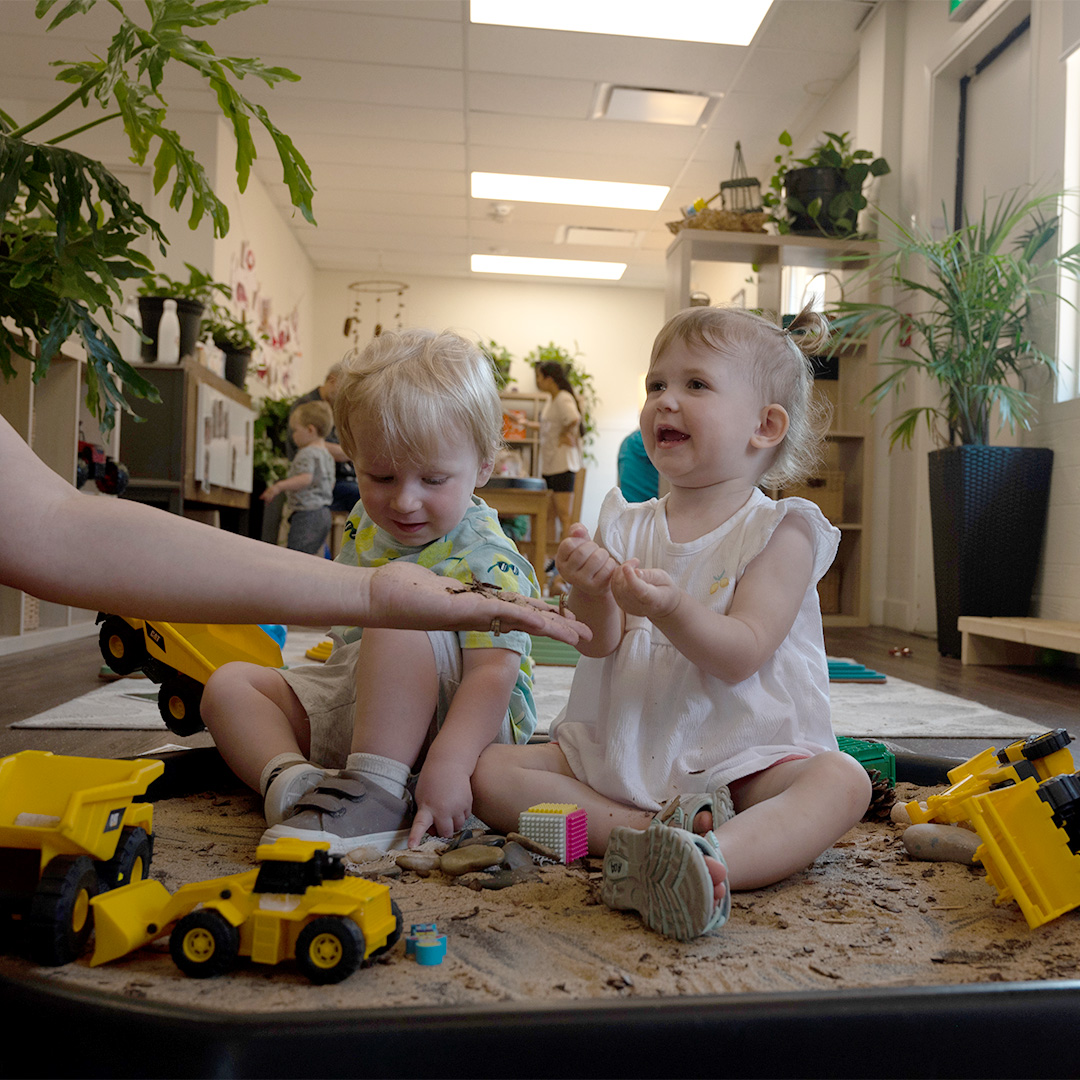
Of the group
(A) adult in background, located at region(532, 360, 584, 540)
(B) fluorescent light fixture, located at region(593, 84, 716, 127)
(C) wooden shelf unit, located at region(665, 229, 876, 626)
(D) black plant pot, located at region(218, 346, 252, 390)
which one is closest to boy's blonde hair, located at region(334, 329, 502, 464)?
(C) wooden shelf unit, located at region(665, 229, 876, 626)

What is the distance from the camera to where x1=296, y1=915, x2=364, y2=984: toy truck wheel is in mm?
577

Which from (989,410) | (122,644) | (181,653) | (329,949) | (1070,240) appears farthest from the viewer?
(989,410)

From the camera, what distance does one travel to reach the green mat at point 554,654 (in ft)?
8.74

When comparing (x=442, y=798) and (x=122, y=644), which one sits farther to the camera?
(x=122, y=644)

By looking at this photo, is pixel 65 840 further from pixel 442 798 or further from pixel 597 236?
pixel 597 236

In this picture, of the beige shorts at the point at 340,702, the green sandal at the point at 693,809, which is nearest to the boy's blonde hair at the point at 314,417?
the beige shorts at the point at 340,702

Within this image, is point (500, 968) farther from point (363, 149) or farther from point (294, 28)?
point (363, 149)

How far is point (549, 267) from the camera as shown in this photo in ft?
26.0

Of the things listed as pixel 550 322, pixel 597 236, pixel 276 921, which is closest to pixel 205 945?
pixel 276 921

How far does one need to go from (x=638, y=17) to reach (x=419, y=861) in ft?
13.1

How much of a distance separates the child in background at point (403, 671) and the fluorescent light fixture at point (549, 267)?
688 centimetres

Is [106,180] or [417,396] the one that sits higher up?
[106,180]

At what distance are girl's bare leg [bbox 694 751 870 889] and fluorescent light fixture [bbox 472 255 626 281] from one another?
722 cm

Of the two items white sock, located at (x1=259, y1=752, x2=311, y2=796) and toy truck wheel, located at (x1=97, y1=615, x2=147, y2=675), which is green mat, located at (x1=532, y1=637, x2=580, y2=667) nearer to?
toy truck wheel, located at (x1=97, y1=615, x2=147, y2=675)
